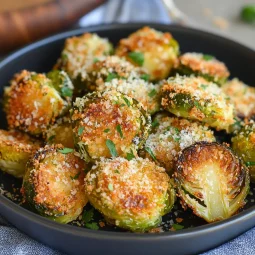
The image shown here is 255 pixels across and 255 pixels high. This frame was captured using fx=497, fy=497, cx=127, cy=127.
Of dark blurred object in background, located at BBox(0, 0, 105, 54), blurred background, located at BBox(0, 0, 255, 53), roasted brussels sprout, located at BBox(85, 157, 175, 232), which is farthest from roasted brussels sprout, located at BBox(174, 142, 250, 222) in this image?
dark blurred object in background, located at BBox(0, 0, 105, 54)

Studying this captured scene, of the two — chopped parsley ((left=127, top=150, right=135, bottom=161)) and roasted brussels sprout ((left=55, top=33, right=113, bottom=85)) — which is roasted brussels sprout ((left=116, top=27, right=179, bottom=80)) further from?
chopped parsley ((left=127, top=150, right=135, bottom=161))

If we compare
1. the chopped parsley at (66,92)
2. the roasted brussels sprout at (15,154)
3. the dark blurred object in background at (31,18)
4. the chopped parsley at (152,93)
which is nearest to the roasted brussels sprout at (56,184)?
the roasted brussels sprout at (15,154)

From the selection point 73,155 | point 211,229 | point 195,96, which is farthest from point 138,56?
point 211,229

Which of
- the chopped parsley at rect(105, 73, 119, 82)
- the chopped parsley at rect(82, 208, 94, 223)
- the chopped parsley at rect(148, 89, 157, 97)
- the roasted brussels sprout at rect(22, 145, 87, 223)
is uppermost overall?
the chopped parsley at rect(148, 89, 157, 97)

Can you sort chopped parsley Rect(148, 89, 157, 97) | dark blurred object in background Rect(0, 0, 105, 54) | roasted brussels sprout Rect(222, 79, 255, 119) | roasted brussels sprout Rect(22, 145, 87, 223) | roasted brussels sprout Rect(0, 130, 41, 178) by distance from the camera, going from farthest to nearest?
1. dark blurred object in background Rect(0, 0, 105, 54)
2. roasted brussels sprout Rect(222, 79, 255, 119)
3. chopped parsley Rect(148, 89, 157, 97)
4. roasted brussels sprout Rect(0, 130, 41, 178)
5. roasted brussels sprout Rect(22, 145, 87, 223)

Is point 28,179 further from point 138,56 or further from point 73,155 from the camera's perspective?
point 138,56

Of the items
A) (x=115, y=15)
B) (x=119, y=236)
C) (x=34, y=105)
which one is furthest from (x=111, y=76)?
(x=115, y=15)

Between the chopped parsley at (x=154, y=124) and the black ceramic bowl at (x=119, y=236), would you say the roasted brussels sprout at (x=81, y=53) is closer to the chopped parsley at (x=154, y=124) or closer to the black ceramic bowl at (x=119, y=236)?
the chopped parsley at (x=154, y=124)
